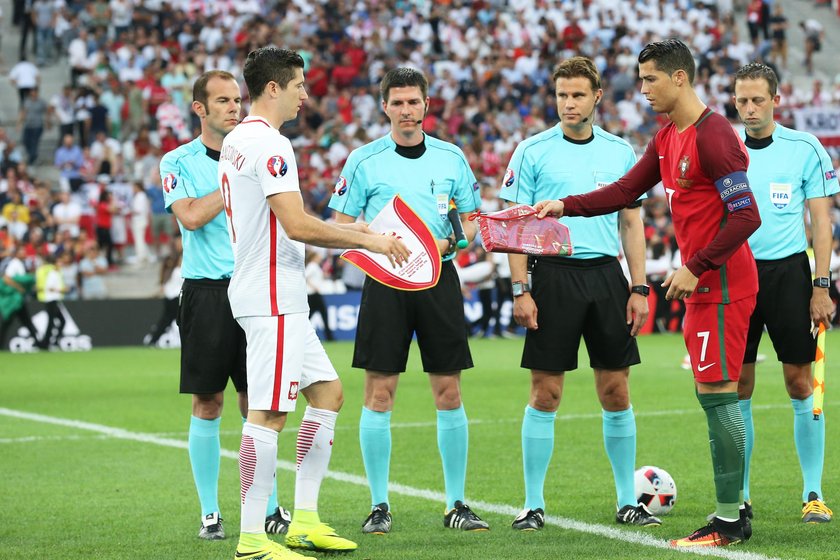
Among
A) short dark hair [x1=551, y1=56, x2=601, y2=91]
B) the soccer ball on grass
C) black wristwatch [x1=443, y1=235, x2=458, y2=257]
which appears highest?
short dark hair [x1=551, y1=56, x2=601, y2=91]

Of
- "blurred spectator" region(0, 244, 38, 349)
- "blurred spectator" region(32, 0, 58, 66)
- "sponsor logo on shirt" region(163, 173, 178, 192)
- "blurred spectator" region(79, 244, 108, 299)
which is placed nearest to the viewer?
"sponsor logo on shirt" region(163, 173, 178, 192)

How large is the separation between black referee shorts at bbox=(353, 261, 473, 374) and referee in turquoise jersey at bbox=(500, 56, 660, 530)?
40 centimetres

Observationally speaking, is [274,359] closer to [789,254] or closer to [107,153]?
[789,254]

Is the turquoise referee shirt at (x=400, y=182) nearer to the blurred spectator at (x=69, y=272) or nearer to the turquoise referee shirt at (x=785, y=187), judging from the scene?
the turquoise referee shirt at (x=785, y=187)

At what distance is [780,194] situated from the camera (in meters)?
7.12

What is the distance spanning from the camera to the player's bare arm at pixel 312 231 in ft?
18.6

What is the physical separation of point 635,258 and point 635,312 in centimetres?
34

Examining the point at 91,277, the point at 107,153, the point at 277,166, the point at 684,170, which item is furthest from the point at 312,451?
the point at 107,153

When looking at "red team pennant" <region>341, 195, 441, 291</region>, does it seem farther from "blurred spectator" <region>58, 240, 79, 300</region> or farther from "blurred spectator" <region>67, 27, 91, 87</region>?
"blurred spectator" <region>67, 27, 91, 87</region>

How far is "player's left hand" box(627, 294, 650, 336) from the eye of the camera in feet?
23.0

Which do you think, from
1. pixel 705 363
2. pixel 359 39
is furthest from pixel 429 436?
pixel 359 39

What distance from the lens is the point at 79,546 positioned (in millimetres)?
6586

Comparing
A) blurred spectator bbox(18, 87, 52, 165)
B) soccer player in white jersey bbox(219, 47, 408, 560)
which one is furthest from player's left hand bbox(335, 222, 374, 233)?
blurred spectator bbox(18, 87, 52, 165)

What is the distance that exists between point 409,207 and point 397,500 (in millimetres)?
2083
